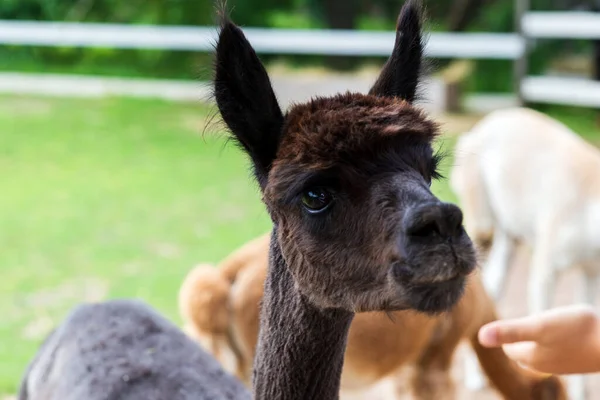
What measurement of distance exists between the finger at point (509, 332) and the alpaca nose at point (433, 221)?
0.88 ft

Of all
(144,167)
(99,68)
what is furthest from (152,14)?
(144,167)

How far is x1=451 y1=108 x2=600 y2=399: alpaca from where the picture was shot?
10.2ft

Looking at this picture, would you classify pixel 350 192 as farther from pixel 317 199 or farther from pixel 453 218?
pixel 453 218

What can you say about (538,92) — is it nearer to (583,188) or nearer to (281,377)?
(583,188)

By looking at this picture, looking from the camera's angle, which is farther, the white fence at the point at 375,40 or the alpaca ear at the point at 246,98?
the white fence at the point at 375,40

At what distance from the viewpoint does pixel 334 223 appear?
4.23 feet

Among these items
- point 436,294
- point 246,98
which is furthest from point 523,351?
point 246,98

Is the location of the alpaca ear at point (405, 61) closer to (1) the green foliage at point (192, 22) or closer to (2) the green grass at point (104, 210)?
(2) the green grass at point (104, 210)

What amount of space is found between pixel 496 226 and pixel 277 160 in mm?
2617

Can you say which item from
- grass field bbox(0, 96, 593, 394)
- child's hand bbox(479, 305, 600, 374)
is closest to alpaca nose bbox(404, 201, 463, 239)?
child's hand bbox(479, 305, 600, 374)

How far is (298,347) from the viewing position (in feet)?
4.67

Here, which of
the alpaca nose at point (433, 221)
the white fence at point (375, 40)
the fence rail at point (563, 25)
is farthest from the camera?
the white fence at point (375, 40)

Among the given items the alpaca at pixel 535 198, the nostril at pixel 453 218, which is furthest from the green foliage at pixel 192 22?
the nostril at pixel 453 218

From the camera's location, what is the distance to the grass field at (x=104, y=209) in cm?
402
